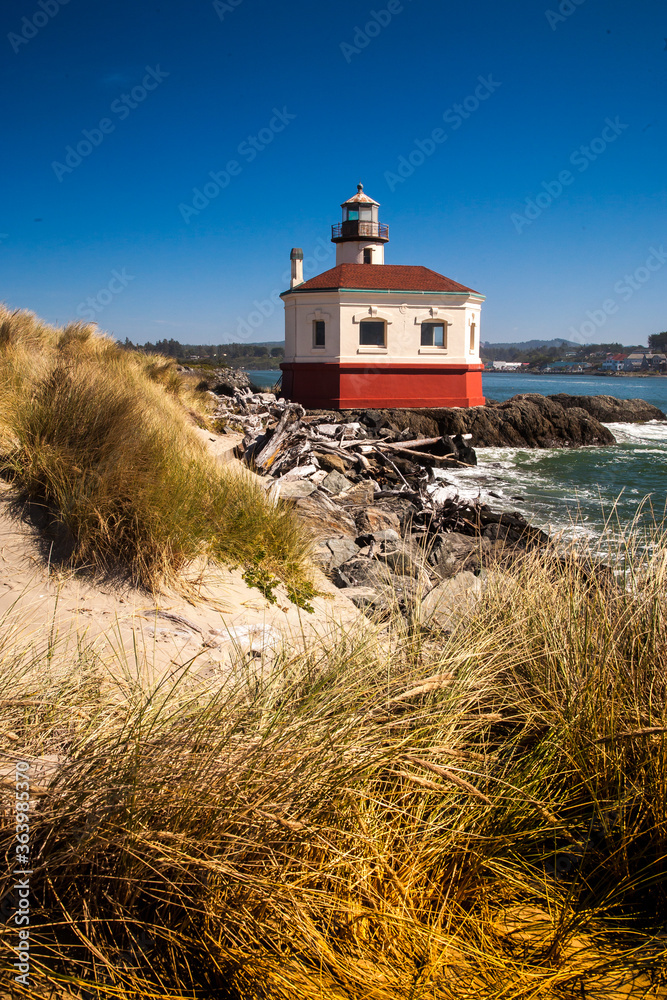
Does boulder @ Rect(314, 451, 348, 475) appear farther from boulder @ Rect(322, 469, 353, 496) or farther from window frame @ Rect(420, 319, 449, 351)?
window frame @ Rect(420, 319, 449, 351)

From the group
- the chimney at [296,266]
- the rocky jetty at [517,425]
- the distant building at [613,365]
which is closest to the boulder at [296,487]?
the rocky jetty at [517,425]

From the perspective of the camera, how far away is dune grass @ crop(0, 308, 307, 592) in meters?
4.38

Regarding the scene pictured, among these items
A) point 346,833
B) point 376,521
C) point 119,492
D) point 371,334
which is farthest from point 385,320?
point 346,833

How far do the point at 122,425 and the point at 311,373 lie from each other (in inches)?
862

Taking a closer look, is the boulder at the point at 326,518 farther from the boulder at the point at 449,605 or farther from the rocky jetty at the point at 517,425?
the rocky jetty at the point at 517,425

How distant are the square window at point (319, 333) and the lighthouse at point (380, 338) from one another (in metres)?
0.04

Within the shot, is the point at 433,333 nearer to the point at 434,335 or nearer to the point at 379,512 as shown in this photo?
the point at 434,335

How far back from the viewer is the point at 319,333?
2659 centimetres

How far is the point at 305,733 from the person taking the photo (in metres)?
2.23

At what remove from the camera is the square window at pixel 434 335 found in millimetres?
26578

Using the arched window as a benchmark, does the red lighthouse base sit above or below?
below

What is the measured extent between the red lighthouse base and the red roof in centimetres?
317

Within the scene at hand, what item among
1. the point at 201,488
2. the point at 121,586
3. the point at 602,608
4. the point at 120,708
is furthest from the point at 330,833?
the point at 201,488

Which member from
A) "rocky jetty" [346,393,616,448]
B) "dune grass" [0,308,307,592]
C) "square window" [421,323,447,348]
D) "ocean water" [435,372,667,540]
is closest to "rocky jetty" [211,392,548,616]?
"dune grass" [0,308,307,592]
